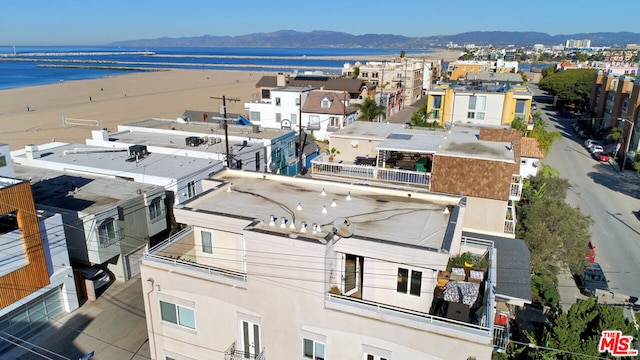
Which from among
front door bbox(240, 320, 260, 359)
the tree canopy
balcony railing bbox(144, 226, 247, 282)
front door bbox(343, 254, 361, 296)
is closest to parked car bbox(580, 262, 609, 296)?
front door bbox(343, 254, 361, 296)

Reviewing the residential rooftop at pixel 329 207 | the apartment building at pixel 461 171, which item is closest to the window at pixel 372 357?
the residential rooftop at pixel 329 207

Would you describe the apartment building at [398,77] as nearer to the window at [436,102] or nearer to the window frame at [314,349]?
the window at [436,102]

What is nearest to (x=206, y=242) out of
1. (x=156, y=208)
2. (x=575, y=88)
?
(x=156, y=208)

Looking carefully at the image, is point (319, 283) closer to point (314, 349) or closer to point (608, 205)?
point (314, 349)

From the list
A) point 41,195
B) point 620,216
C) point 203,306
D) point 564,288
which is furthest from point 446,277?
point 620,216

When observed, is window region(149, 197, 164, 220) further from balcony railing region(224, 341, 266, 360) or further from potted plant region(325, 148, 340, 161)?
balcony railing region(224, 341, 266, 360)

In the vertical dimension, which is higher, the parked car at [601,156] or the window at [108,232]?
the window at [108,232]
